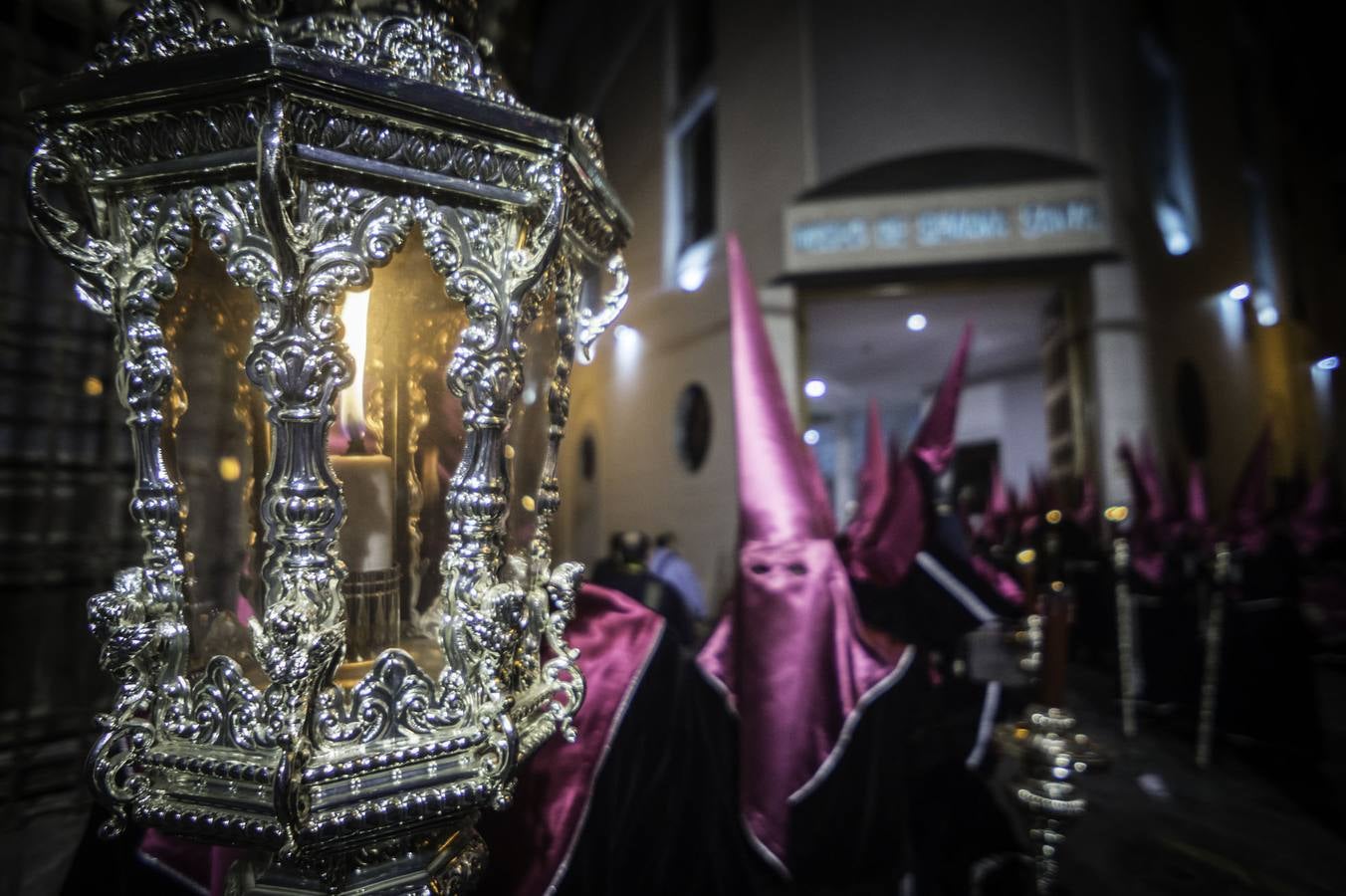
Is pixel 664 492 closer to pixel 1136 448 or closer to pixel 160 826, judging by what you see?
pixel 1136 448

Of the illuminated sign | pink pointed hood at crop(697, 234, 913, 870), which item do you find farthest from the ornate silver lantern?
the illuminated sign

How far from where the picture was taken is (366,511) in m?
0.78

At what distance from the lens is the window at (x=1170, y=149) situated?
585 centimetres

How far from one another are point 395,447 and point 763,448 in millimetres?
670

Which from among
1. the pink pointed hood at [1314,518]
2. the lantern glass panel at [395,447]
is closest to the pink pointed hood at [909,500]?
Result: the lantern glass panel at [395,447]

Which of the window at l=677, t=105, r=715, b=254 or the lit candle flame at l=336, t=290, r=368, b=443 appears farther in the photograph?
the window at l=677, t=105, r=715, b=254

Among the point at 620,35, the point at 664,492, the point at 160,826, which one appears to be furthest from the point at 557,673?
the point at 620,35

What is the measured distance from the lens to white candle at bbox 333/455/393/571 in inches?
29.9

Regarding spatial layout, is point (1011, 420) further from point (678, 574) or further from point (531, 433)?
Answer: point (531, 433)

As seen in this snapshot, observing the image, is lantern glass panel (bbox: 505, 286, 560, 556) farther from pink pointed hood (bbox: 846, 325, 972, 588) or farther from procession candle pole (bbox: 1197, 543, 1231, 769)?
procession candle pole (bbox: 1197, 543, 1231, 769)

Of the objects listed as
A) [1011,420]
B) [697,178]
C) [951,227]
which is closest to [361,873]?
[951,227]

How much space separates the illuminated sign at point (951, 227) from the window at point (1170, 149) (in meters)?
1.64

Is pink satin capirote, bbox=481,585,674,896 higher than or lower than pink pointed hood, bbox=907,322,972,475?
lower

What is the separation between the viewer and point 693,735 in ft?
3.94
